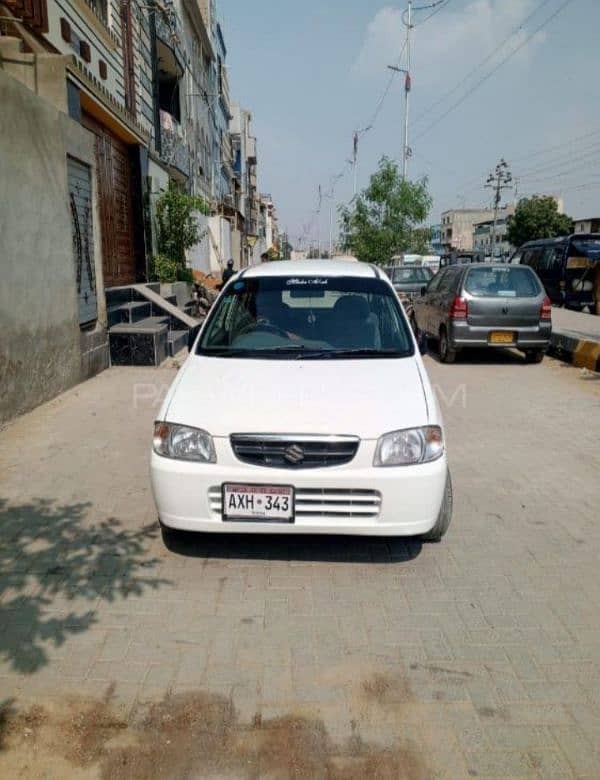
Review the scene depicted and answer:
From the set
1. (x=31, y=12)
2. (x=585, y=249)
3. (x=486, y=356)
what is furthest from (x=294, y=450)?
(x=585, y=249)

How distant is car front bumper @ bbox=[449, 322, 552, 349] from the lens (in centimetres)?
1047

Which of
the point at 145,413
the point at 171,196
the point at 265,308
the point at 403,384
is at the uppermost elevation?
the point at 171,196

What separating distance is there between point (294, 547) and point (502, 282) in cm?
809

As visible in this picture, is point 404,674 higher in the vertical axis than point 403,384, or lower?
lower

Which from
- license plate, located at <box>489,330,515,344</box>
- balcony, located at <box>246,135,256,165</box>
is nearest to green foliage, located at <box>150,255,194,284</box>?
license plate, located at <box>489,330,515,344</box>

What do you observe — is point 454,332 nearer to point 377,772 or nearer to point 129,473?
point 129,473

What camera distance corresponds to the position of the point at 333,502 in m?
3.38

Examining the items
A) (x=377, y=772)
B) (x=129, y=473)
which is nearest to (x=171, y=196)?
(x=129, y=473)

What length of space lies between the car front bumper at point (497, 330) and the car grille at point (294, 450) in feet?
25.2

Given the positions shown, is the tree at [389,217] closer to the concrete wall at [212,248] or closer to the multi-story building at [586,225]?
the concrete wall at [212,248]

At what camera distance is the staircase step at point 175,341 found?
37.7ft

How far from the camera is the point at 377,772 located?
222cm

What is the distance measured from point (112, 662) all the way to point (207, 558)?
40.3 inches

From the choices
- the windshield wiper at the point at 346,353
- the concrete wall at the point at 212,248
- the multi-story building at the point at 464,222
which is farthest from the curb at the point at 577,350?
the multi-story building at the point at 464,222
